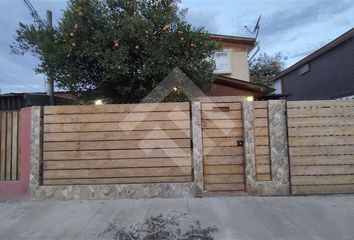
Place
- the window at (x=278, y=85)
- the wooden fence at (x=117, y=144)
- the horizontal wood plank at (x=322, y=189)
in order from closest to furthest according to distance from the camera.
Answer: the horizontal wood plank at (x=322, y=189) < the wooden fence at (x=117, y=144) < the window at (x=278, y=85)

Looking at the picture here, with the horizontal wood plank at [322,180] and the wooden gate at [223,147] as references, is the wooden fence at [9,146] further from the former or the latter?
the horizontal wood plank at [322,180]

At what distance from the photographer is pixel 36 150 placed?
663 cm

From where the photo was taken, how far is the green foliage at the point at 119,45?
7.37 metres

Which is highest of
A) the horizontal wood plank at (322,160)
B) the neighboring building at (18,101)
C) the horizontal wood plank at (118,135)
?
the neighboring building at (18,101)

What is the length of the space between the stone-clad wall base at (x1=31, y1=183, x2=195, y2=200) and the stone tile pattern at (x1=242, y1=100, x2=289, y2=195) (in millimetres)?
1203

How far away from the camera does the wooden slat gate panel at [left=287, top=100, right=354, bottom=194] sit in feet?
21.4

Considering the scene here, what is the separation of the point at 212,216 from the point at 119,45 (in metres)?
4.21

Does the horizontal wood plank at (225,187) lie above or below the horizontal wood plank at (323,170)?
below

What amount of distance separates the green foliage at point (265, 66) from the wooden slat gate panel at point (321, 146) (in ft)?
74.8

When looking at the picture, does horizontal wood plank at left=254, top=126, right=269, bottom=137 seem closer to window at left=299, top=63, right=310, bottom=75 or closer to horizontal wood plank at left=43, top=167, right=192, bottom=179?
horizontal wood plank at left=43, top=167, right=192, bottom=179

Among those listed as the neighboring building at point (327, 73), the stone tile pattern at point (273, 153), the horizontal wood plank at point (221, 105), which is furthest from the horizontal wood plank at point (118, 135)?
the neighboring building at point (327, 73)

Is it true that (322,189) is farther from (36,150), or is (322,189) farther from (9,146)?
(9,146)

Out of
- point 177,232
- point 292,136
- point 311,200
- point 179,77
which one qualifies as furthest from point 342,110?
point 177,232

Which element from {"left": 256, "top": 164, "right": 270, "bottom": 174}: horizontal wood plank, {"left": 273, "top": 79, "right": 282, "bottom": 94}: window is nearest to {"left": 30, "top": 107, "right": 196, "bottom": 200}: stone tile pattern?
{"left": 256, "top": 164, "right": 270, "bottom": 174}: horizontal wood plank
